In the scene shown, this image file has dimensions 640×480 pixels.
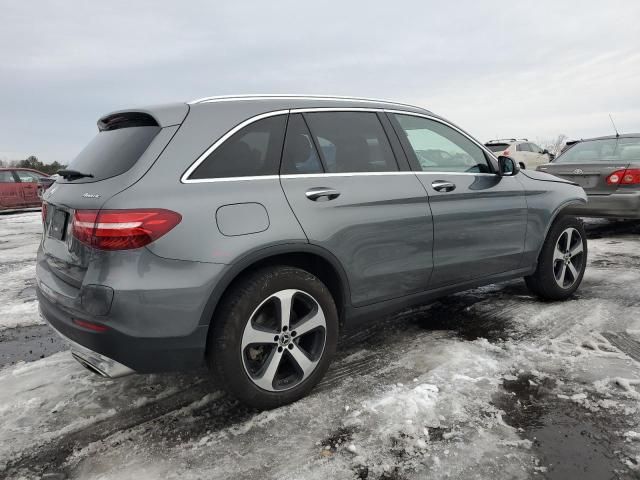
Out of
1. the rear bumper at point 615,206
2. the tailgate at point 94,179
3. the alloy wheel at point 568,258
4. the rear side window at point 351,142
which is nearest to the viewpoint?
the tailgate at point 94,179

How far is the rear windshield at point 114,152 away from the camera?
8.05 feet

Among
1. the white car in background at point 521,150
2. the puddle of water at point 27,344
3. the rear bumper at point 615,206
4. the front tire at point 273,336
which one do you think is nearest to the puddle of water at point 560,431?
the front tire at point 273,336

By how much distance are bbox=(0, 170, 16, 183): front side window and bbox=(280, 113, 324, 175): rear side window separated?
650 inches

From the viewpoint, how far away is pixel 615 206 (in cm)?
688

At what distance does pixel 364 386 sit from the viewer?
9.46 feet

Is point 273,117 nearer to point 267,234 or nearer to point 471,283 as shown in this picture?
point 267,234

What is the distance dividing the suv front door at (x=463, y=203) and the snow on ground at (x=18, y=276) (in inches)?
139

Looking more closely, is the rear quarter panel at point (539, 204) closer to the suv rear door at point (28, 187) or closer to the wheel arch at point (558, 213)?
the wheel arch at point (558, 213)

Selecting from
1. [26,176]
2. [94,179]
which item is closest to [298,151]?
[94,179]

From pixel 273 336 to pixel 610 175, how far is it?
6.36 meters

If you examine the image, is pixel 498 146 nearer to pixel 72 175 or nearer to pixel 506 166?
pixel 506 166

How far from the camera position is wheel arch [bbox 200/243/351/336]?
2373 mm

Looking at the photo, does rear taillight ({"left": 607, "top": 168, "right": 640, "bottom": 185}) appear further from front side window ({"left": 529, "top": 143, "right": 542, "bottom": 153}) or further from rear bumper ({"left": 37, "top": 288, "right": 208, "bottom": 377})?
front side window ({"left": 529, "top": 143, "right": 542, "bottom": 153})

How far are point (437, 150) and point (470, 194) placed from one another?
41 cm
